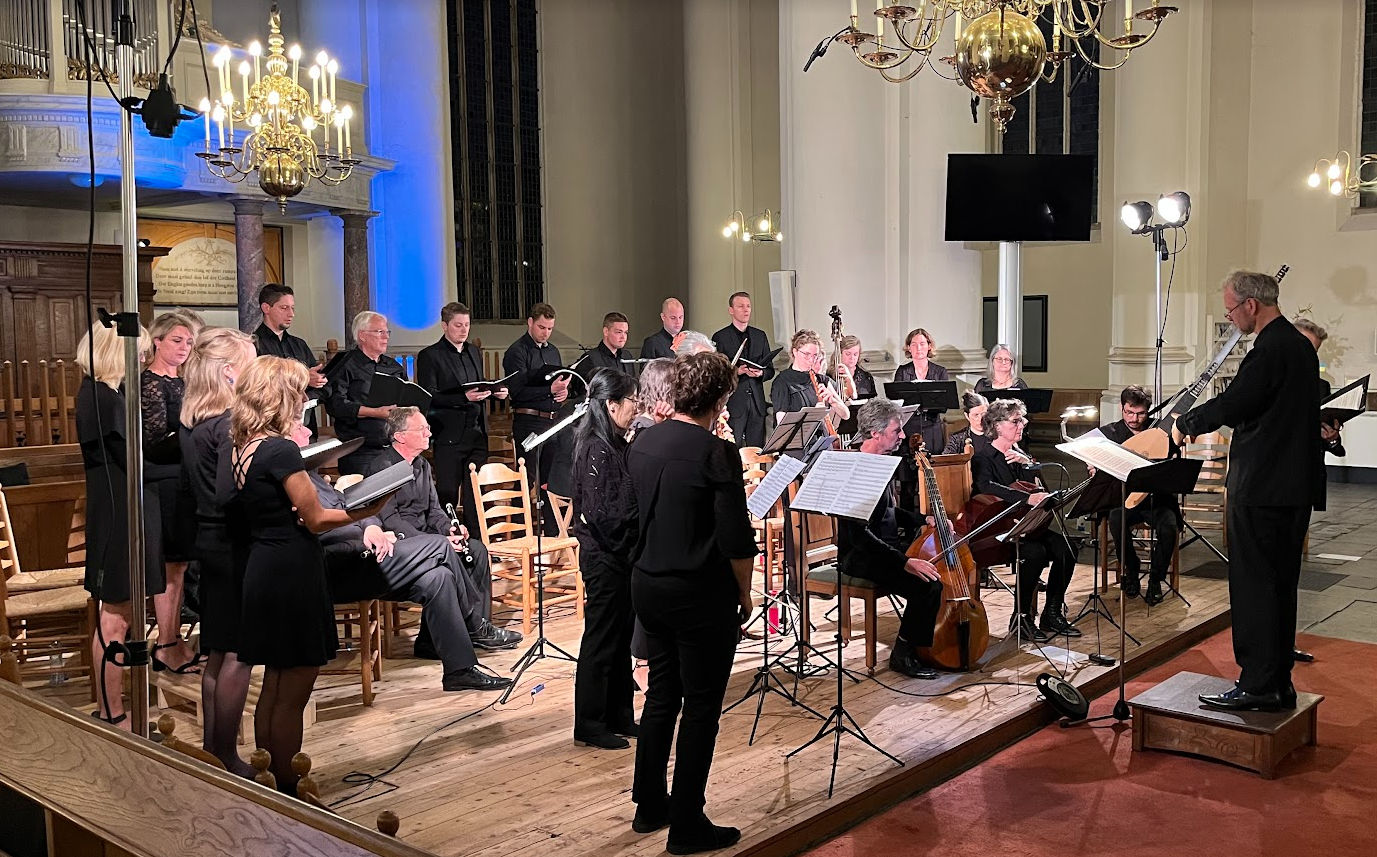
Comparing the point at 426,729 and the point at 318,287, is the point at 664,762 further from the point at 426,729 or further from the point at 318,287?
the point at 318,287

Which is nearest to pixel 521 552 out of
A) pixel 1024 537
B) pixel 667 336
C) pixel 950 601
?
pixel 950 601

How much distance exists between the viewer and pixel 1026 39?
4.77m

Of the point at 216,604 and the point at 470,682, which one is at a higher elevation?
the point at 216,604

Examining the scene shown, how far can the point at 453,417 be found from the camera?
744 cm

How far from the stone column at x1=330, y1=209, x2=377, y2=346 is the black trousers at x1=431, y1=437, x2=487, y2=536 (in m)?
5.56

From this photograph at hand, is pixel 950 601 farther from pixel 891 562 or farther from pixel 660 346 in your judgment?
pixel 660 346

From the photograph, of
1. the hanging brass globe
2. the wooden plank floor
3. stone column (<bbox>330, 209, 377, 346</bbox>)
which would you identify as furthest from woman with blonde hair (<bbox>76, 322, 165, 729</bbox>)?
stone column (<bbox>330, 209, 377, 346</bbox>)

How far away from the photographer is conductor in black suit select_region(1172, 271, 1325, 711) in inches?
176

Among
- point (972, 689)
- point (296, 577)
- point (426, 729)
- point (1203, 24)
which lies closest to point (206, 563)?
point (296, 577)

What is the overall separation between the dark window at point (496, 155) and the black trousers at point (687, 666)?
12658 mm

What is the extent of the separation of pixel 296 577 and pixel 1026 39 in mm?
3438

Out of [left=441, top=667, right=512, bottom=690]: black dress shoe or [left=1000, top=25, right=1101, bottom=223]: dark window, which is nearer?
[left=441, top=667, right=512, bottom=690]: black dress shoe

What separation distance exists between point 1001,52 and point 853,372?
3862 millimetres

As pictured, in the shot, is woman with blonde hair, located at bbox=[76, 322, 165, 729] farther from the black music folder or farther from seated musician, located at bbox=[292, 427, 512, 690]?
the black music folder
